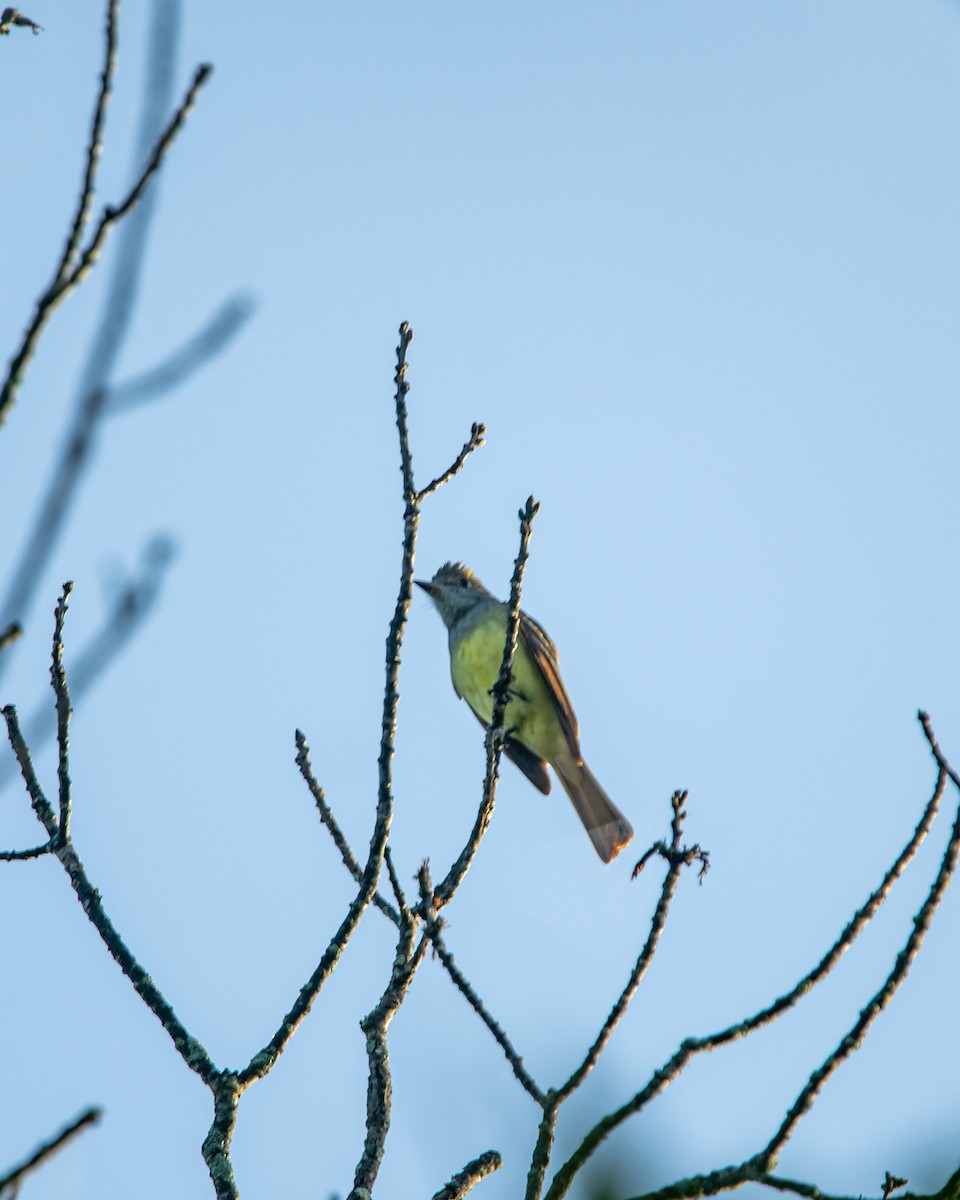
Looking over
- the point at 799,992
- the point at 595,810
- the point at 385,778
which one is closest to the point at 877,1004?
the point at 799,992

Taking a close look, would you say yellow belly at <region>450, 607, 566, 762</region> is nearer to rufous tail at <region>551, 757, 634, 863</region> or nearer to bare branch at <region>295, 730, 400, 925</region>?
rufous tail at <region>551, 757, 634, 863</region>

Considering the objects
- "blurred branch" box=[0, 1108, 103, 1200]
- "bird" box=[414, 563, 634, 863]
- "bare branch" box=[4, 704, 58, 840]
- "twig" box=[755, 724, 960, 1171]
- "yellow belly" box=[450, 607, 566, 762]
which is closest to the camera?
"blurred branch" box=[0, 1108, 103, 1200]

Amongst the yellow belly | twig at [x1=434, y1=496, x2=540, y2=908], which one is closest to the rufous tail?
the yellow belly

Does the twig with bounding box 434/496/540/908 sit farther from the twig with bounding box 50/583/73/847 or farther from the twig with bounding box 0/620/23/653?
the twig with bounding box 0/620/23/653

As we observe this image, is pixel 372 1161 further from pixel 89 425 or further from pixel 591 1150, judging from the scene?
pixel 89 425

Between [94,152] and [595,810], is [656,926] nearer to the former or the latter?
[94,152]

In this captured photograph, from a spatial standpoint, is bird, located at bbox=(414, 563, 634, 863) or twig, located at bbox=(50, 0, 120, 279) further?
bird, located at bbox=(414, 563, 634, 863)

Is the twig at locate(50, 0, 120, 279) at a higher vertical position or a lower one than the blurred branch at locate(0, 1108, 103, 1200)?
higher

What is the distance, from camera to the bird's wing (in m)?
8.87

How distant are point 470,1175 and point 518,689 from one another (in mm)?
5274

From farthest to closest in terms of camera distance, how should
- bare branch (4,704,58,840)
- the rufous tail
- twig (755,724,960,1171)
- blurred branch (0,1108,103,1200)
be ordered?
1. the rufous tail
2. bare branch (4,704,58,840)
3. twig (755,724,960,1171)
4. blurred branch (0,1108,103,1200)

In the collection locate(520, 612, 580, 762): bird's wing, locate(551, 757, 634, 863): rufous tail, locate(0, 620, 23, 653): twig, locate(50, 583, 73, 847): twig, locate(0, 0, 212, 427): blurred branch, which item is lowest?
locate(0, 620, 23, 653): twig

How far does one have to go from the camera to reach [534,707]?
9.05m

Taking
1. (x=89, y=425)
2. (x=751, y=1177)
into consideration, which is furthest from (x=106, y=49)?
(x=751, y=1177)
